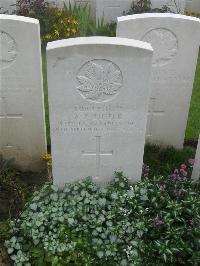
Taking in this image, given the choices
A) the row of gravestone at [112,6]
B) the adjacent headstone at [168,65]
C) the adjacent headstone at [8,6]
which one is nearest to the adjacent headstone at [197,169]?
the adjacent headstone at [168,65]

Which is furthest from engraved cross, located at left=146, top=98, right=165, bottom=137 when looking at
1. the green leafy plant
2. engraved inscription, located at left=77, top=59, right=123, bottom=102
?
the green leafy plant

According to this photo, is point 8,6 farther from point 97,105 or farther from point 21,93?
point 97,105

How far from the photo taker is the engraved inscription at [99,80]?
322 centimetres

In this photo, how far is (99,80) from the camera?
10.8ft

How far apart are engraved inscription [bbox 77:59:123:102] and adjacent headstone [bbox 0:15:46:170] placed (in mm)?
1068

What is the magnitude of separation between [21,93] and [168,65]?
1.73m

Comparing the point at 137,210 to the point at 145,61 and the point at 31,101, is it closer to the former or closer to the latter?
the point at 145,61

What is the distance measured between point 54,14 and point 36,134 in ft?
17.4

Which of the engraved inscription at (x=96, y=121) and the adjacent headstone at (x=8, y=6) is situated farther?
the adjacent headstone at (x=8, y=6)

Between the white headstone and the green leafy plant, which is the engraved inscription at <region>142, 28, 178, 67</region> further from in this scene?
the white headstone

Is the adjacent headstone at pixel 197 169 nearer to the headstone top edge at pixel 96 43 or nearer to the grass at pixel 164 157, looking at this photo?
the grass at pixel 164 157

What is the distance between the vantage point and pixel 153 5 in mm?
9680

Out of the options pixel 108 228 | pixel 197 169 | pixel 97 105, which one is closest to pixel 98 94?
pixel 97 105

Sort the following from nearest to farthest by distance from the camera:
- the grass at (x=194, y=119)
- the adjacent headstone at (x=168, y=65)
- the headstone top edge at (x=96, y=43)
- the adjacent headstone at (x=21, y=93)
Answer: the headstone top edge at (x=96, y=43) < the adjacent headstone at (x=21, y=93) < the adjacent headstone at (x=168, y=65) < the grass at (x=194, y=119)
